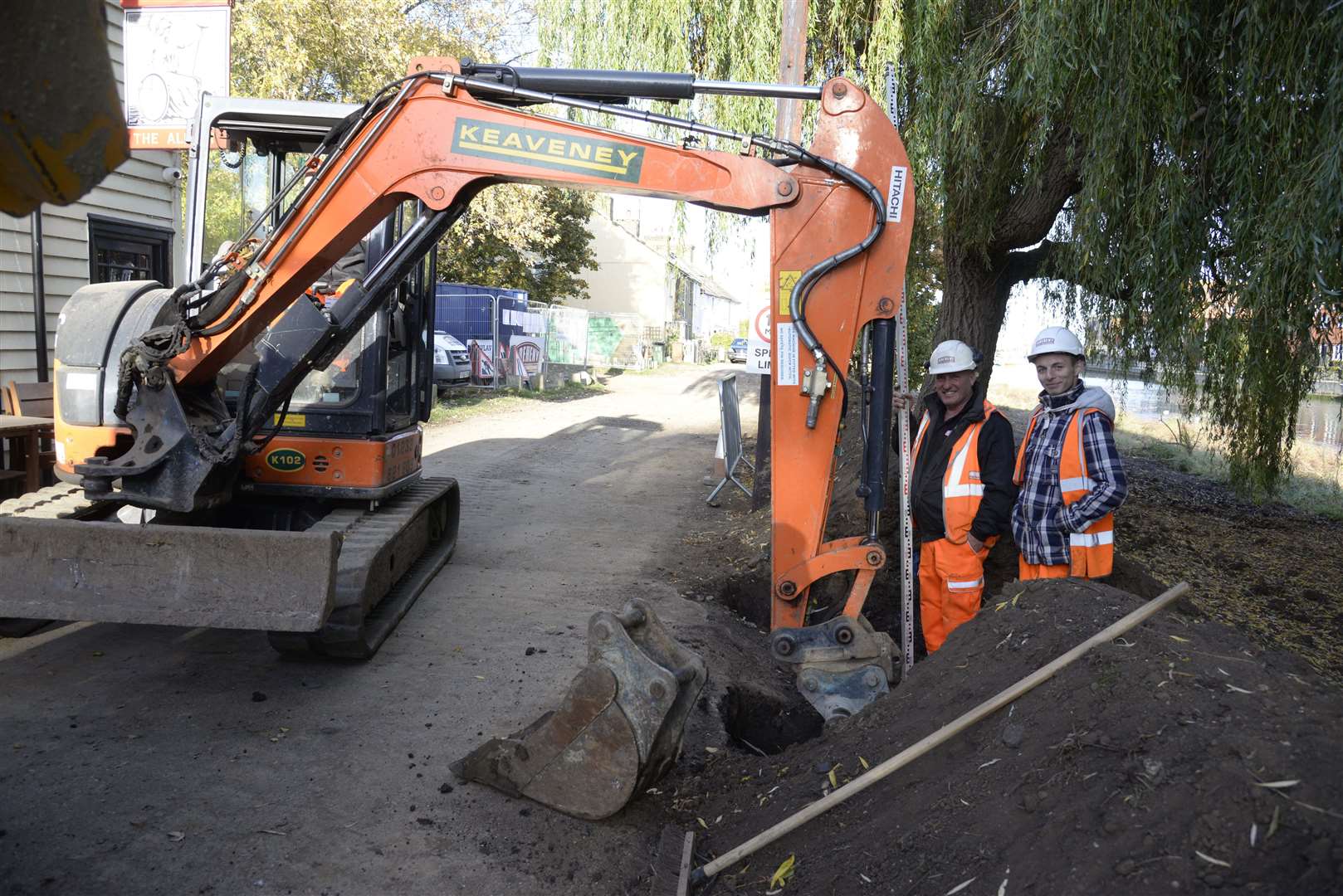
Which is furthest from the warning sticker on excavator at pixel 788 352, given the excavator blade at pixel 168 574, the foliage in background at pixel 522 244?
the foliage in background at pixel 522 244

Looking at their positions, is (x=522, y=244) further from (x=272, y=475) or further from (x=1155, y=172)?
(x=1155, y=172)

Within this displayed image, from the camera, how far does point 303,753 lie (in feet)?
13.8

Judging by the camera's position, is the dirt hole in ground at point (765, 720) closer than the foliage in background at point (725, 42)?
Yes

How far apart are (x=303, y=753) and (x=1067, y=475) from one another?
3.71 metres

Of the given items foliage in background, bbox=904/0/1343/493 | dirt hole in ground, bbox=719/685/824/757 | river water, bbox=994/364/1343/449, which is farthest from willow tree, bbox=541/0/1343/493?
river water, bbox=994/364/1343/449

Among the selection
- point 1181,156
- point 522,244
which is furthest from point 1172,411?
point 522,244

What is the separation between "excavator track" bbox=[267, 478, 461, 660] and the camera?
5016 mm

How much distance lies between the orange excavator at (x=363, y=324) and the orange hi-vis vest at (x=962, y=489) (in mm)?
437

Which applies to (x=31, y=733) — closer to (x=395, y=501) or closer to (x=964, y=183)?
(x=395, y=501)

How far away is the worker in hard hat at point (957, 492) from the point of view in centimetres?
501

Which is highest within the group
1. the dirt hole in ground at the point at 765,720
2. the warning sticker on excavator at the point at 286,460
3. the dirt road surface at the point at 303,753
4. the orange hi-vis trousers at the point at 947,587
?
the warning sticker on excavator at the point at 286,460

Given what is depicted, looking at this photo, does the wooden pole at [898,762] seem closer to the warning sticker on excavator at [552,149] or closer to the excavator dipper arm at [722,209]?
the excavator dipper arm at [722,209]

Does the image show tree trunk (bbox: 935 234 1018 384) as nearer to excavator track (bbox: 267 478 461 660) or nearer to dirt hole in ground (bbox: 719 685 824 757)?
dirt hole in ground (bbox: 719 685 824 757)

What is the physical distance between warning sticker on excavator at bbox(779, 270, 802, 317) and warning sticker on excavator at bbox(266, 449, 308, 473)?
9.96 ft
